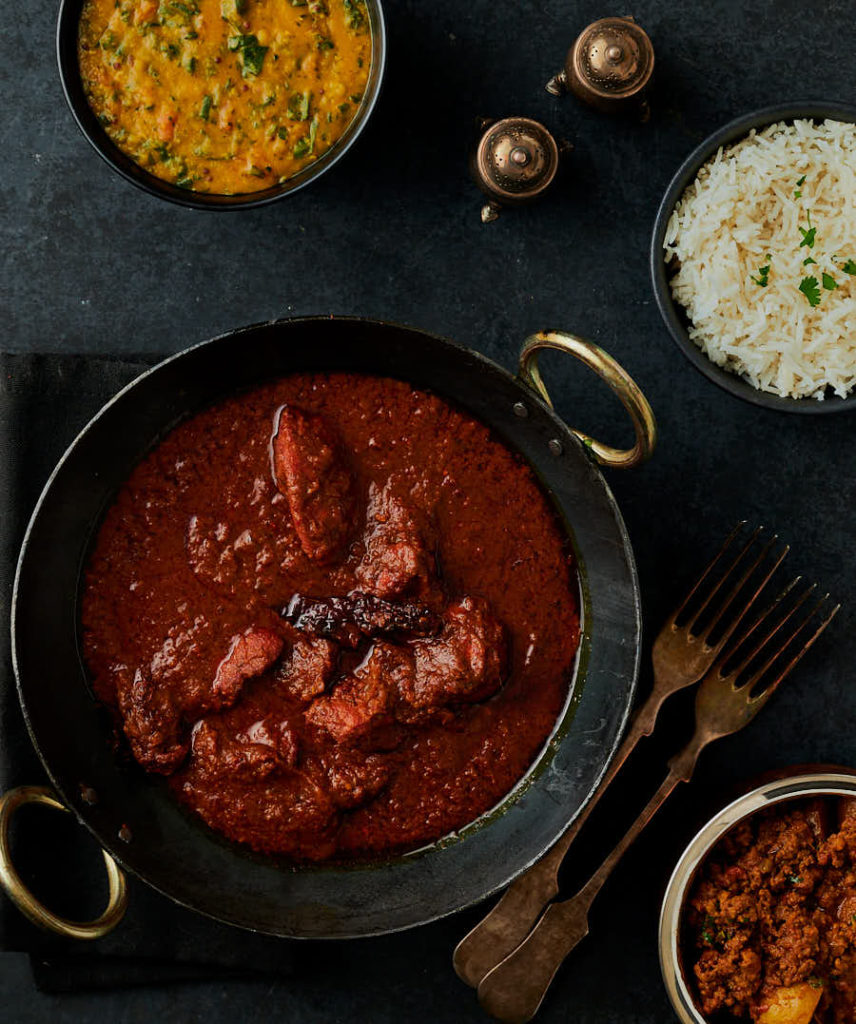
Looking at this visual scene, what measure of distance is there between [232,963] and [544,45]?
9.35 ft

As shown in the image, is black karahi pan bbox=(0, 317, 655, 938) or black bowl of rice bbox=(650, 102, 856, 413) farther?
black bowl of rice bbox=(650, 102, 856, 413)

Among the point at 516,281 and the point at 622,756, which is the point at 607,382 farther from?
the point at 622,756

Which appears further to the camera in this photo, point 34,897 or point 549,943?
point 549,943

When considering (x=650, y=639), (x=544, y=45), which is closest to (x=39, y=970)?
(x=650, y=639)

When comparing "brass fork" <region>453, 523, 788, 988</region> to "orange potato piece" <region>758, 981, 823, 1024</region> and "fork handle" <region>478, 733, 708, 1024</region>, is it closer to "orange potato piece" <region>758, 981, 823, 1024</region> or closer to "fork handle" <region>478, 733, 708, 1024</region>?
A: "fork handle" <region>478, 733, 708, 1024</region>

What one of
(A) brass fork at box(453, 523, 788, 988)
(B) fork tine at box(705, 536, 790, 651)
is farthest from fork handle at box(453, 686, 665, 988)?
(B) fork tine at box(705, 536, 790, 651)

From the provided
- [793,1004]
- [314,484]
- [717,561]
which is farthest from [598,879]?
[314,484]

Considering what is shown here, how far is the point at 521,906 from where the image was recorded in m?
3.12

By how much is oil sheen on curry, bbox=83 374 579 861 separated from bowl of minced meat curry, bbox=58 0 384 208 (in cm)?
62

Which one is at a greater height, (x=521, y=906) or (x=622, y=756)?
(x=622, y=756)

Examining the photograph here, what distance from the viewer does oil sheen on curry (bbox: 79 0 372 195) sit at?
2.99 metres

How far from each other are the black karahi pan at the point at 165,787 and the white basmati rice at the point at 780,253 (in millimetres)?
586

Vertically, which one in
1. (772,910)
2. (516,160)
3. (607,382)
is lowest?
(772,910)

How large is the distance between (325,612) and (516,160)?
1.35 m
